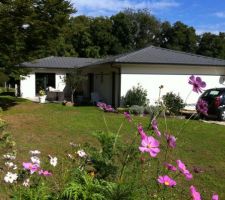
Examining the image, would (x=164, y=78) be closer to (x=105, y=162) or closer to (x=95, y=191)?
(x=105, y=162)

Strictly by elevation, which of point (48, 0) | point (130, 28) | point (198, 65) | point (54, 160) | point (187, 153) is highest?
point (130, 28)

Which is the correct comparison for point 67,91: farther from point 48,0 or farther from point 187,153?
point 187,153

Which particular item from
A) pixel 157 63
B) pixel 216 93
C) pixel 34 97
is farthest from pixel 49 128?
pixel 34 97

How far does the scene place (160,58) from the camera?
2619 cm

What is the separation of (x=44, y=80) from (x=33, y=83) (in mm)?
1224

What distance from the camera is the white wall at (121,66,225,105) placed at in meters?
25.0

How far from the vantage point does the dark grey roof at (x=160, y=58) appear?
24.8 m

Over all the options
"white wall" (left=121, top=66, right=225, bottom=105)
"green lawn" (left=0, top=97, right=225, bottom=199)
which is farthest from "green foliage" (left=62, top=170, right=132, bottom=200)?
"white wall" (left=121, top=66, right=225, bottom=105)

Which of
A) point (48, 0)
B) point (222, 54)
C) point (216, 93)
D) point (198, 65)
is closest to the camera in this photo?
point (216, 93)

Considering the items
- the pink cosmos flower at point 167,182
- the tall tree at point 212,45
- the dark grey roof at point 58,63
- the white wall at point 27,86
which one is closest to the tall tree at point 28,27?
the dark grey roof at point 58,63

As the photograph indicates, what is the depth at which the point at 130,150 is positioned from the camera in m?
3.38

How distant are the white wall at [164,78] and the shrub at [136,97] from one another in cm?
51

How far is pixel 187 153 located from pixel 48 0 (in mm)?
13877

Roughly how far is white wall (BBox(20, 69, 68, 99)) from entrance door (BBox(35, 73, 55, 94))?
52 cm
